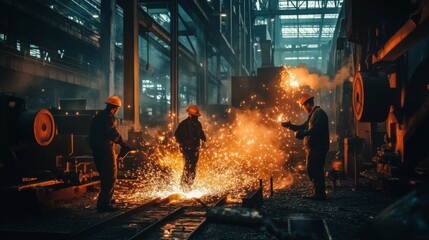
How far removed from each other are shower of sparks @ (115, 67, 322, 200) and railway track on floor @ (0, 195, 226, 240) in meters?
0.88

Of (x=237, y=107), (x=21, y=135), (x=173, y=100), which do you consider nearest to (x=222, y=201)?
(x=21, y=135)

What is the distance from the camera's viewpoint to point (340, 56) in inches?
458

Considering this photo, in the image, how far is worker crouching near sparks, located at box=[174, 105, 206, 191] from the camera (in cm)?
646

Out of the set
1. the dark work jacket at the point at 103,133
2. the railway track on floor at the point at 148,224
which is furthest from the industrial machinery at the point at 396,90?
the dark work jacket at the point at 103,133

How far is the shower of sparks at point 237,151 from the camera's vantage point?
718 cm

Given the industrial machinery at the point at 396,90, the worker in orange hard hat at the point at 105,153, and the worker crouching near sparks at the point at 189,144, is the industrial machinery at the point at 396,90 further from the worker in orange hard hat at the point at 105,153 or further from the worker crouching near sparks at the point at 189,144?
the worker in orange hard hat at the point at 105,153

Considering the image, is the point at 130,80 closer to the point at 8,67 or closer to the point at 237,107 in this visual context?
the point at 237,107

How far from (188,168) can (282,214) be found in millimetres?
2310

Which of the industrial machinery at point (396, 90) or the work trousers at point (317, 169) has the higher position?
the industrial machinery at point (396, 90)

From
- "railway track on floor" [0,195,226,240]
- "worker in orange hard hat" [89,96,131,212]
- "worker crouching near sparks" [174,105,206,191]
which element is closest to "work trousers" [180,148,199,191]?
"worker crouching near sparks" [174,105,206,191]

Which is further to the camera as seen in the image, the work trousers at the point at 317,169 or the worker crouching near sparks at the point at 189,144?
the worker crouching near sparks at the point at 189,144

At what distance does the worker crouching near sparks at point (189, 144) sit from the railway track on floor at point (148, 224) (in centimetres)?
89

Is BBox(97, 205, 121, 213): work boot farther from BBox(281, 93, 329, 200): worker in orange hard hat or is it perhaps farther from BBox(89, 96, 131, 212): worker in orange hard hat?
BBox(281, 93, 329, 200): worker in orange hard hat

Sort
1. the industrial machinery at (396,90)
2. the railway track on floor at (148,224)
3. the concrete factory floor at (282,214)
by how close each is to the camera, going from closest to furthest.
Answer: the railway track on floor at (148,224)
the concrete factory floor at (282,214)
the industrial machinery at (396,90)
